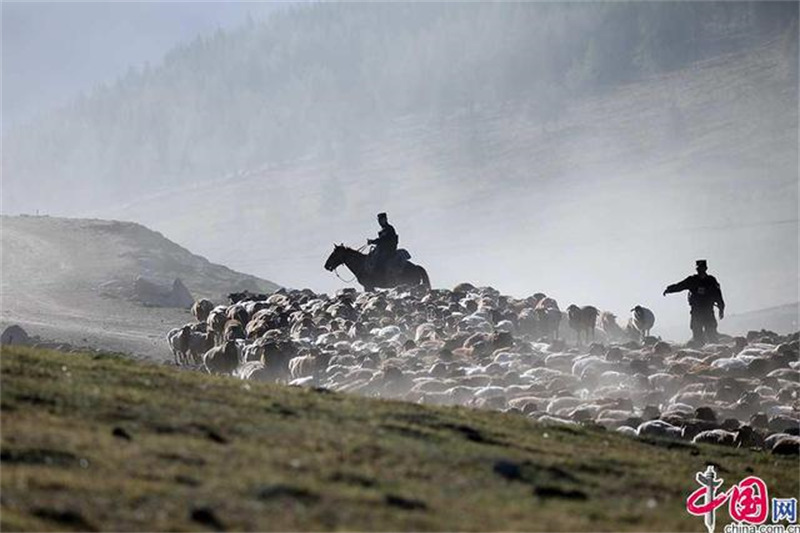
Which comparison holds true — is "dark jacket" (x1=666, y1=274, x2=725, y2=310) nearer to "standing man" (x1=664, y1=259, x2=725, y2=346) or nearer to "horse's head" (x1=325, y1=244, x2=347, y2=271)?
"standing man" (x1=664, y1=259, x2=725, y2=346)

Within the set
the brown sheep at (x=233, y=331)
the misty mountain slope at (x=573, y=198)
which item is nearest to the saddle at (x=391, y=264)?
the brown sheep at (x=233, y=331)

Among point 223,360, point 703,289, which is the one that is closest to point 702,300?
point 703,289

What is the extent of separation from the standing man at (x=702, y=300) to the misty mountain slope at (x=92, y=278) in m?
14.8

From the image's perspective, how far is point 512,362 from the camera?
2855 centimetres

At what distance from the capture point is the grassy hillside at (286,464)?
967 cm

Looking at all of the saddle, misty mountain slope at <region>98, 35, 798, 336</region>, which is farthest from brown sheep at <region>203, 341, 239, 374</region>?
misty mountain slope at <region>98, 35, 798, 336</region>

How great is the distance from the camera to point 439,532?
9.77m

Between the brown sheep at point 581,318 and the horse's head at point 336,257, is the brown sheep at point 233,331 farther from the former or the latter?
the brown sheep at point 581,318

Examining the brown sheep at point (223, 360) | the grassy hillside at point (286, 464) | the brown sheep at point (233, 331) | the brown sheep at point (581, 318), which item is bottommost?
the grassy hillside at point (286, 464)

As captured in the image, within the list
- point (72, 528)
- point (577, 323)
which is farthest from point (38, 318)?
point (72, 528)

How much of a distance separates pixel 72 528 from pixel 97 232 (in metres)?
64.2

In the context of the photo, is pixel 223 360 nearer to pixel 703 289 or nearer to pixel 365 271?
pixel 365 271

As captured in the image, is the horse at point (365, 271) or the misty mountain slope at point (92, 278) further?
the misty mountain slope at point (92, 278)

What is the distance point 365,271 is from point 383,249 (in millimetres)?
1060
